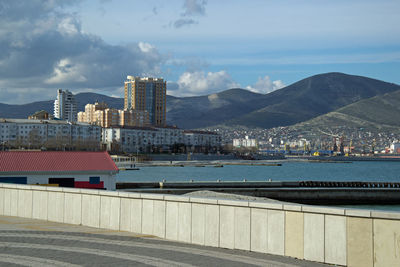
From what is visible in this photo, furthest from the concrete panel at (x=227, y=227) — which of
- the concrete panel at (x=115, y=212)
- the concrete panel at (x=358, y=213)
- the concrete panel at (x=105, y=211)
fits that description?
the concrete panel at (x=105, y=211)

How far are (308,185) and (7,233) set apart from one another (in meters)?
62.1

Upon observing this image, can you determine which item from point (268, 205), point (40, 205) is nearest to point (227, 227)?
point (268, 205)

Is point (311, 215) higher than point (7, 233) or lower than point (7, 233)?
higher

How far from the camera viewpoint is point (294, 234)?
44.1 feet

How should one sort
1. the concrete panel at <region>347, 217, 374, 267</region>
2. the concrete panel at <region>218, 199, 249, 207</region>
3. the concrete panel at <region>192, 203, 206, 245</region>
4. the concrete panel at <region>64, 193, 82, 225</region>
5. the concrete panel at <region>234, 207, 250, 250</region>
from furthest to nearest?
1. the concrete panel at <region>64, 193, 82, 225</region>
2. the concrete panel at <region>192, 203, 206, 245</region>
3. the concrete panel at <region>218, 199, 249, 207</region>
4. the concrete panel at <region>234, 207, 250, 250</region>
5. the concrete panel at <region>347, 217, 374, 267</region>

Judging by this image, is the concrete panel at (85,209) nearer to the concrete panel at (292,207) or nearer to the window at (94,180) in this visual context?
the concrete panel at (292,207)

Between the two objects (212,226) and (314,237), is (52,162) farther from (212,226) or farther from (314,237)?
(314,237)

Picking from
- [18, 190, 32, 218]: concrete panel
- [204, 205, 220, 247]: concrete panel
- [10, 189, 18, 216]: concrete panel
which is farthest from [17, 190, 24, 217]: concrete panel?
[204, 205, 220, 247]: concrete panel

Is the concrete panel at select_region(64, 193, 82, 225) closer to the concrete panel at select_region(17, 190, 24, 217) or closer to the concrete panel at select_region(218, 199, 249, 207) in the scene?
the concrete panel at select_region(17, 190, 24, 217)

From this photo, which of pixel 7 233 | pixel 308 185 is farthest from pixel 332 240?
pixel 308 185

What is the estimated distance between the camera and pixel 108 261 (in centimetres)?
1284

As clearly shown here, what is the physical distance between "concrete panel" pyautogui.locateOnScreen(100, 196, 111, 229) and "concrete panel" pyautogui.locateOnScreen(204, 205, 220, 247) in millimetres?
3983

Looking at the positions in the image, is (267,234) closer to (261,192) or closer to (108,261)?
(108,261)

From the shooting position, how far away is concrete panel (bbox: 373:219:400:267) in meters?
11.8
